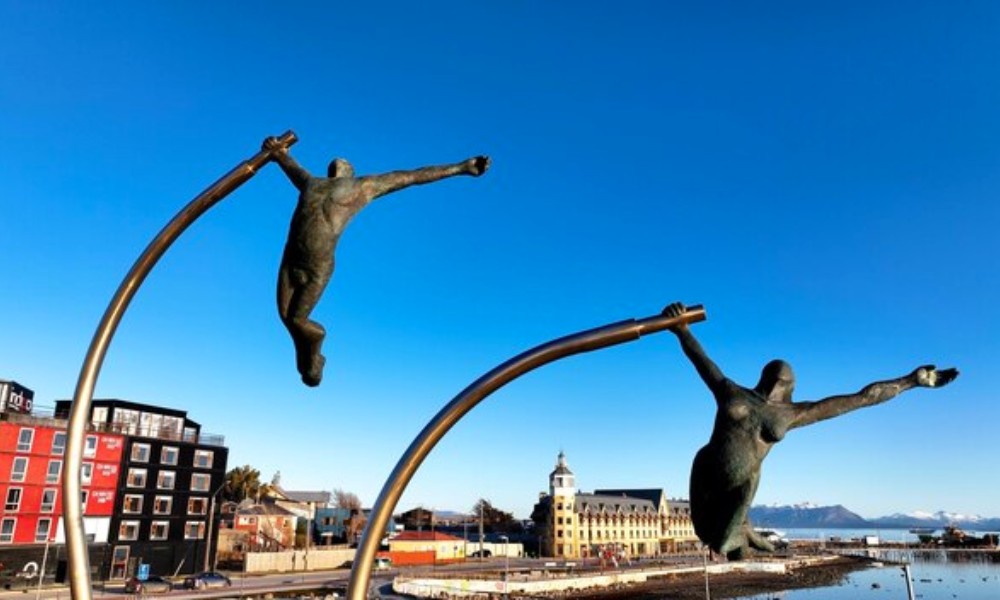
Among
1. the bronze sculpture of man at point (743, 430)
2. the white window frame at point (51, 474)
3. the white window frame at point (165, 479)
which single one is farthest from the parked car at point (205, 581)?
the bronze sculpture of man at point (743, 430)

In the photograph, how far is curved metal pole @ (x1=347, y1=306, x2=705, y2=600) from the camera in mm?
4562

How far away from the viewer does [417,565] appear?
89.6 metres


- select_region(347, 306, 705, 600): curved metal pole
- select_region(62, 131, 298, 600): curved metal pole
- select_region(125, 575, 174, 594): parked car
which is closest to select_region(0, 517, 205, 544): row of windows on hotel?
select_region(125, 575, 174, 594): parked car

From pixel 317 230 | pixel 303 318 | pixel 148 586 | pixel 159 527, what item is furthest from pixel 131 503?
pixel 317 230

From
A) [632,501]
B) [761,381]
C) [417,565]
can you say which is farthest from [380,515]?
[632,501]

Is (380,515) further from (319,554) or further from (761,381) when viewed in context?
(319,554)

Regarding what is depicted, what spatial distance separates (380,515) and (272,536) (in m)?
93.5

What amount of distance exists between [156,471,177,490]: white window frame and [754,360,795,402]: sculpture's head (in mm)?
66074

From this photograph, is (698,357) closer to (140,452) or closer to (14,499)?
(14,499)

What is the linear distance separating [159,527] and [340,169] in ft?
216

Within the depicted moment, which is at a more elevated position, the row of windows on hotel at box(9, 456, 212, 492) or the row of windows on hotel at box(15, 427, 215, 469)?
the row of windows on hotel at box(15, 427, 215, 469)

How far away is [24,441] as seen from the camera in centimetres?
5194

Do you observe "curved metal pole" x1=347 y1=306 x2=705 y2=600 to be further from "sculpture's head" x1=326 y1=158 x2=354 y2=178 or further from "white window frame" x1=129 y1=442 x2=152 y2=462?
"white window frame" x1=129 y1=442 x2=152 y2=462

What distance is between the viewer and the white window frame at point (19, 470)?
51000 mm
